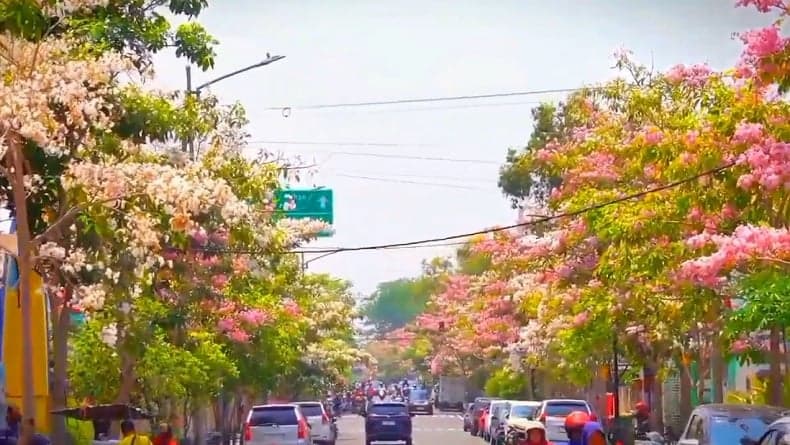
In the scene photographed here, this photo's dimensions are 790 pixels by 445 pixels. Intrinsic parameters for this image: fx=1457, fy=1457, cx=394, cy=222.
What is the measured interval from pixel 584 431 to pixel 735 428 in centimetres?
361

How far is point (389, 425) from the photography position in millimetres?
50812

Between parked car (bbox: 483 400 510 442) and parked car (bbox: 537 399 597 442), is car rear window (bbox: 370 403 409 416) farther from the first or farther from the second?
parked car (bbox: 537 399 597 442)

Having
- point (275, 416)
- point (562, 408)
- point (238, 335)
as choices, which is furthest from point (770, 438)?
point (562, 408)

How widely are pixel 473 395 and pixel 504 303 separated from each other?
43.1 m

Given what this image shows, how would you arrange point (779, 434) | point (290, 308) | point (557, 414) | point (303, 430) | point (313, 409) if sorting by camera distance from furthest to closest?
point (290, 308)
point (313, 409)
point (557, 414)
point (303, 430)
point (779, 434)

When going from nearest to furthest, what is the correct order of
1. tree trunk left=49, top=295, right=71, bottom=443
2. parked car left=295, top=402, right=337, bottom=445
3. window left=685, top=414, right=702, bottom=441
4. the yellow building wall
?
window left=685, top=414, right=702, bottom=441 → the yellow building wall → tree trunk left=49, top=295, right=71, bottom=443 → parked car left=295, top=402, right=337, bottom=445

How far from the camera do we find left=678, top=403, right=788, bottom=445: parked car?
1966cm

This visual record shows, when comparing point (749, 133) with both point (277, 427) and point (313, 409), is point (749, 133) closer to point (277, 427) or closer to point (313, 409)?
point (277, 427)

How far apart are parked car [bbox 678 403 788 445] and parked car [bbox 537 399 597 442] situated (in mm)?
17293

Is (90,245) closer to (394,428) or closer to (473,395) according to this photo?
(394,428)

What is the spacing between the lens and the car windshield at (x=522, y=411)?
44450 millimetres

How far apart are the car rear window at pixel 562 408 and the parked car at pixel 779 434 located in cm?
2429

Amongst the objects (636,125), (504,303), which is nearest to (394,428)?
(504,303)

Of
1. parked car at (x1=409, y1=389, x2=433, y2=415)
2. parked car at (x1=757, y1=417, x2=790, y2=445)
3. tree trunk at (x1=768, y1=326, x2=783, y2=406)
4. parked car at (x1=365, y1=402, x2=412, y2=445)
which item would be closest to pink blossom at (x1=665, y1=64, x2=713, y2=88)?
tree trunk at (x1=768, y1=326, x2=783, y2=406)
